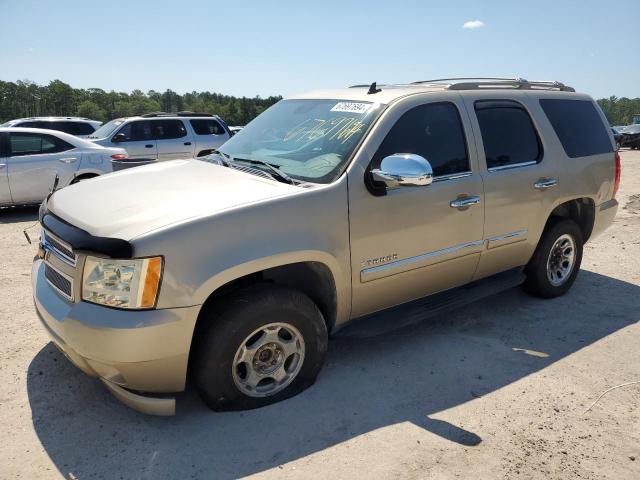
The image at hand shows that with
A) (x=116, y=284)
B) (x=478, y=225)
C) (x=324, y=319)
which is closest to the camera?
(x=116, y=284)

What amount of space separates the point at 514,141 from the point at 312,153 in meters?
1.81

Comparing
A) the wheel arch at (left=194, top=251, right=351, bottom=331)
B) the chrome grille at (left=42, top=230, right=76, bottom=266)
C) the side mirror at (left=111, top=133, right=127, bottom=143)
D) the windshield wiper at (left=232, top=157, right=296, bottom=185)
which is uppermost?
the side mirror at (left=111, top=133, right=127, bottom=143)

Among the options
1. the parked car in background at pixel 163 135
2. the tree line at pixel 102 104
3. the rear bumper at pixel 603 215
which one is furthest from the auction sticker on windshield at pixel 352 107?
the tree line at pixel 102 104

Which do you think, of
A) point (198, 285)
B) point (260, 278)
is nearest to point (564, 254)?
point (260, 278)

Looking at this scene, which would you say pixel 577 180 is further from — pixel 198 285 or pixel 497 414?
pixel 198 285

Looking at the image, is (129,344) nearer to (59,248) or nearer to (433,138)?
(59,248)

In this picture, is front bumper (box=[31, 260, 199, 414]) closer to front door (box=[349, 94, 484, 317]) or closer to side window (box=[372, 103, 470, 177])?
front door (box=[349, 94, 484, 317])

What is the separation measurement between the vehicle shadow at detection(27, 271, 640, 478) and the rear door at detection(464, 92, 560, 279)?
0.65m

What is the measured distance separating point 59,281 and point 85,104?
119 meters

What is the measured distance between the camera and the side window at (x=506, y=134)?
400 cm

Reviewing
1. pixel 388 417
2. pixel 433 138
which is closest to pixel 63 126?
pixel 433 138

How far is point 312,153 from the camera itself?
346cm

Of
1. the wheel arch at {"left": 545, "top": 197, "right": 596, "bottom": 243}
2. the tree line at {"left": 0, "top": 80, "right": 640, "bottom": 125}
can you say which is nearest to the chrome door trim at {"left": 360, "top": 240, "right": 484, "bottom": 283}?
the wheel arch at {"left": 545, "top": 197, "right": 596, "bottom": 243}

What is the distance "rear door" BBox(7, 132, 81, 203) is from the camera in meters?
8.70
